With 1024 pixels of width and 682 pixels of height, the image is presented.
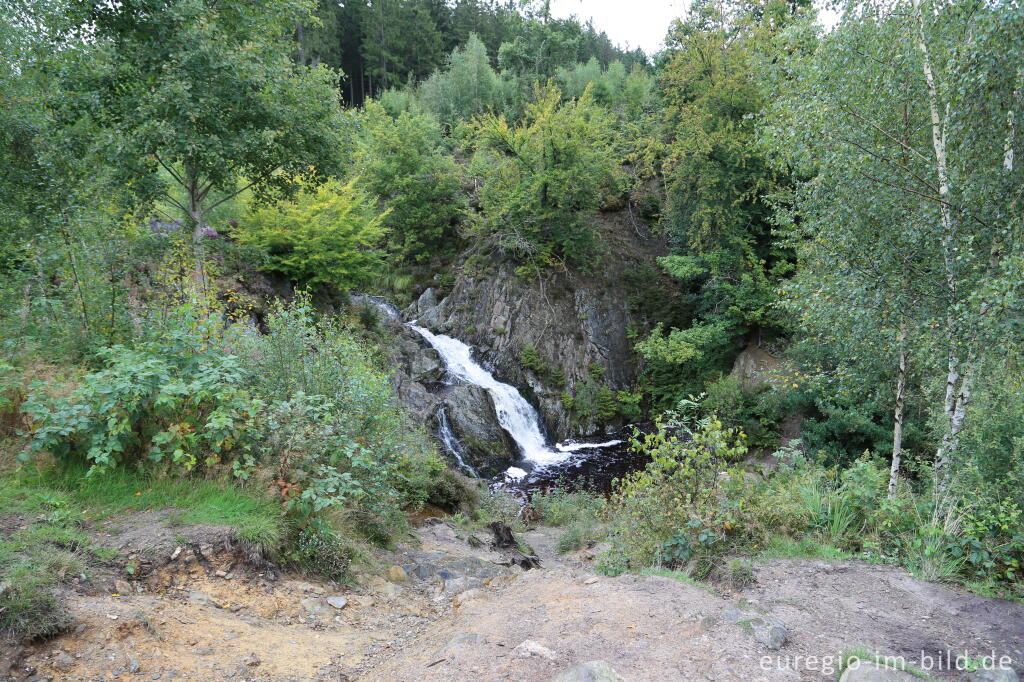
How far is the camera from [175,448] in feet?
16.3

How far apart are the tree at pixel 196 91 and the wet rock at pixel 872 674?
30.3 ft

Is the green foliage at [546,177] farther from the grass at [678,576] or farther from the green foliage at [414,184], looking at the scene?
the grass at [678,576]

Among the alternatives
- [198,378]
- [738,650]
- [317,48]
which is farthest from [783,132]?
[317,48]

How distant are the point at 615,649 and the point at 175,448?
411 centimetres

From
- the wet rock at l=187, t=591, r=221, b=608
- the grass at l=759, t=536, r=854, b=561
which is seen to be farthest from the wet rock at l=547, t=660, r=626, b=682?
the grass at l=759, t=536, r=854, b=561

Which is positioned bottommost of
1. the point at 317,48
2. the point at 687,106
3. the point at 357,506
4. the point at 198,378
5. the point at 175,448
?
the point at 357,506

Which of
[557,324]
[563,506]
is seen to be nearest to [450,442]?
[563,506]

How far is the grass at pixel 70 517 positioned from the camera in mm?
3291

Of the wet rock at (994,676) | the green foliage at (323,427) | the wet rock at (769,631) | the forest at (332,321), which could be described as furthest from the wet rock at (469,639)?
the wet rock at (994,676)

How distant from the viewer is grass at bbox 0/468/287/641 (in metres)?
3.29

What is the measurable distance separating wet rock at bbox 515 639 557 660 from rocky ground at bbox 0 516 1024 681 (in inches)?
0.6

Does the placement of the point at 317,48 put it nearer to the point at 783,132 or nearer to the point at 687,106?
the point at 687,106

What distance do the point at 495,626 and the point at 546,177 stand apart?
54.8 ft

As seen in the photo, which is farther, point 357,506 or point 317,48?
point 317,48
